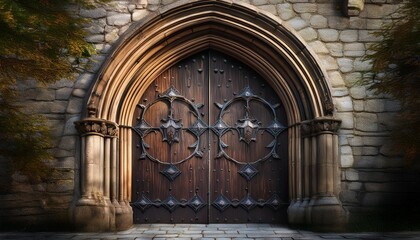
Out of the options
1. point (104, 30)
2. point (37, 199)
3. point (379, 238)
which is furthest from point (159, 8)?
point (379, 238)

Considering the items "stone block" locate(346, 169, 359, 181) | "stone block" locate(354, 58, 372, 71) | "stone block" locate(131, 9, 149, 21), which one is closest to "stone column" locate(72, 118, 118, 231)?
"stone block" locate(131, 9, 149, 21)

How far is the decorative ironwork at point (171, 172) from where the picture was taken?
25.4ft

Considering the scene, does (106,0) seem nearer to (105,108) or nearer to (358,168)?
(105,108)

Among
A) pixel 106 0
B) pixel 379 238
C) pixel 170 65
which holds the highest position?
pixel 106 0

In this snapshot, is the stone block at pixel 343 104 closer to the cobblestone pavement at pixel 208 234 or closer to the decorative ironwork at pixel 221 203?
the cobblestone pavement at pixel 208 234

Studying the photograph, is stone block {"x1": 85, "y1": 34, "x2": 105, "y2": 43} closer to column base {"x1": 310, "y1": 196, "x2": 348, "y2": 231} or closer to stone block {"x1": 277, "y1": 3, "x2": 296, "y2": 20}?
stone block {"x1": 277, "y1": 3, "x2": 296, "y2": 20}

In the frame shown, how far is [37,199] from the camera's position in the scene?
7168 mm

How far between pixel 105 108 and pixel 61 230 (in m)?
1.60

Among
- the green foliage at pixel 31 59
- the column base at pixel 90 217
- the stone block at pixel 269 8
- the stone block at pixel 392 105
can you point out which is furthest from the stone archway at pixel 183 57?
the stone block at pixel 392 105

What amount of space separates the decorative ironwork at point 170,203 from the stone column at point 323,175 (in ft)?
4.76

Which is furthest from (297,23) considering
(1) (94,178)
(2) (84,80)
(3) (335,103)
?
Answer: (1) (94,178)

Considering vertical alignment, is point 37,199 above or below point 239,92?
below

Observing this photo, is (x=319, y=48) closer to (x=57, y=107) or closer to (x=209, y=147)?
(x=209, y=147)

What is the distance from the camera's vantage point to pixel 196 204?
7.71 metres
